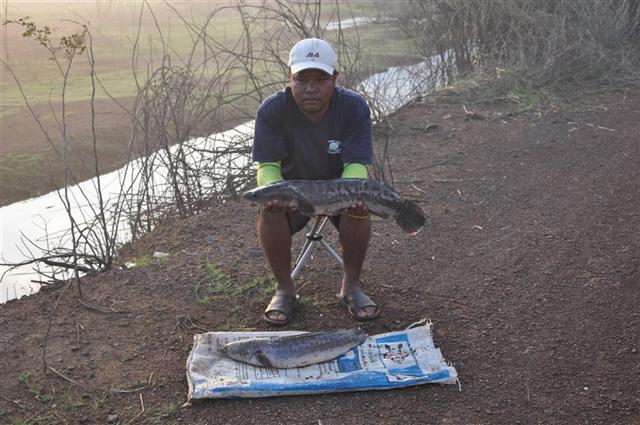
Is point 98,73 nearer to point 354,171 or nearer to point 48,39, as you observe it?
point 48,39

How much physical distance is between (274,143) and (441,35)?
6.06 metres

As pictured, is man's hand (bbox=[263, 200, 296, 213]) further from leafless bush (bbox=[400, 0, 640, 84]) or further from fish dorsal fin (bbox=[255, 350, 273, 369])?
leafless bush (bbox=[400, 0, 640, 84])

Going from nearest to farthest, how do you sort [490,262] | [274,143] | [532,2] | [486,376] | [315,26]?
1. [486,376]
2. [274,143]
3. [490,262]
4. [315,26]
5. [532,2]

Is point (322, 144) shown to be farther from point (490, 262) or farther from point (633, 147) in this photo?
point (633, 147)

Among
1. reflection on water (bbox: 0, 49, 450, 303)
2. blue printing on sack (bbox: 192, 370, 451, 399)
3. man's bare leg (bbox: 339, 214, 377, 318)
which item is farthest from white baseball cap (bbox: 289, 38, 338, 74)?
reflection on water (bbox: 0, 49, 450, 303)

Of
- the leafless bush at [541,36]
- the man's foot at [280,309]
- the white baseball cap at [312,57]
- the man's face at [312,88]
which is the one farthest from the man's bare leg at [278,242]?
the leafless bush at [541,36]

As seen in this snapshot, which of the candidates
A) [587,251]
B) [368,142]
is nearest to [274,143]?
[368,142]

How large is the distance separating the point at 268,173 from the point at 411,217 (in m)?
0.67

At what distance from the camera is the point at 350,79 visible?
6.05 meters

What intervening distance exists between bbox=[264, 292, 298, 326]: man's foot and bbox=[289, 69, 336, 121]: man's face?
898mm

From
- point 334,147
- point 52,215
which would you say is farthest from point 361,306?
point 52,215

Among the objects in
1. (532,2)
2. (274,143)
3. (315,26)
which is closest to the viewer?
(274,143)

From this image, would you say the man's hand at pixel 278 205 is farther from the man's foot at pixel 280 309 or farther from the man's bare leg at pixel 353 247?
the man's foot at pixel 280 309

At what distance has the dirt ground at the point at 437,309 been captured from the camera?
9.37 ft
